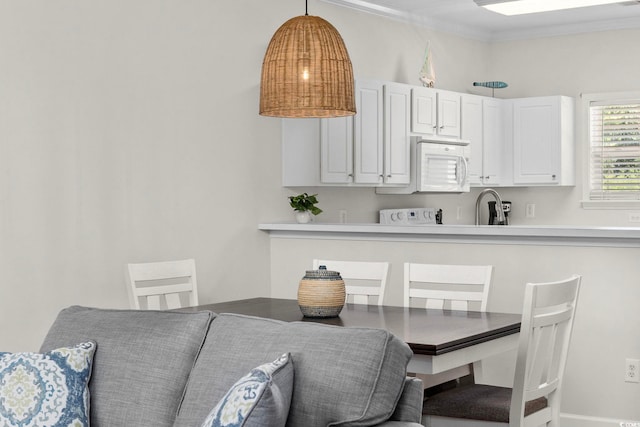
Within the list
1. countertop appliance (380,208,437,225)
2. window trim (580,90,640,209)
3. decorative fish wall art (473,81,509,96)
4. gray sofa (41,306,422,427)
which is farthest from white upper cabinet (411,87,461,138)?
gray sofa (41,306,422,427)

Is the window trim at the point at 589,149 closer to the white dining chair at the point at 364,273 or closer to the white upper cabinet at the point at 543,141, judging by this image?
the white upper cabinet at the point at 543,141

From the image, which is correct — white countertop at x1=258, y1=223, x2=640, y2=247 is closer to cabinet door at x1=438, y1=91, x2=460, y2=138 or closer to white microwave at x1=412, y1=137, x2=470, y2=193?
white microwave at x1=412, y1=137, x2=470, y2=193

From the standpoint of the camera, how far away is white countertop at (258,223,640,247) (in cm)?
419

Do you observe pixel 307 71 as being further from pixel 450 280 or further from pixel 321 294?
pixel 450 280

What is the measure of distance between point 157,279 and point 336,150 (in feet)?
5.81

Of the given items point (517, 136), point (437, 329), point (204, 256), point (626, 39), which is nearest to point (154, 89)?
point (204, 256)

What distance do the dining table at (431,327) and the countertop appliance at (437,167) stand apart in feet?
7.50

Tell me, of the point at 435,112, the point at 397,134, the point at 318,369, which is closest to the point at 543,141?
the point at 435,112

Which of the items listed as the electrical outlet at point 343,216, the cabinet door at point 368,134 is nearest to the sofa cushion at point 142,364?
the cabinet door at point 368,134

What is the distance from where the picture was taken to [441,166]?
618 cm

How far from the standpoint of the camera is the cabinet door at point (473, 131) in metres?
6.58

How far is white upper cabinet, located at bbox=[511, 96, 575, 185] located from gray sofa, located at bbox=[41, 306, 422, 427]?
4.84m

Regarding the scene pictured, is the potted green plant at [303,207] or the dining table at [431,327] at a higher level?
the potted green plant at [303,207]

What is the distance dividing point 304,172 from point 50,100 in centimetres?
185
